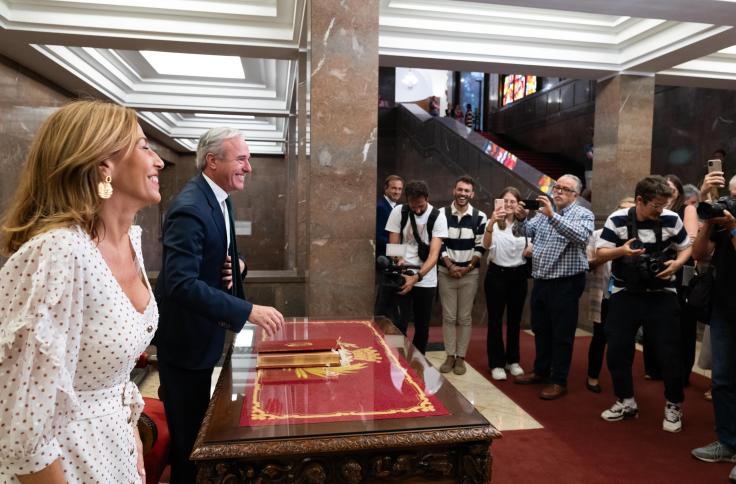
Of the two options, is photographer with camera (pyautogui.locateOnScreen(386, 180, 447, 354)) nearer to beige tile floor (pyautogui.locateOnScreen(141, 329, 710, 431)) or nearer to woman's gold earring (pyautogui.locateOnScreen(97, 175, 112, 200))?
beige tile floor (pyautogui.locateOnScreen(141, 329, 710, 431))

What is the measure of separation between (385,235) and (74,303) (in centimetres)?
390

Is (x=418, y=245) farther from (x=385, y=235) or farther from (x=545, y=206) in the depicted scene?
(x=545, y=206)

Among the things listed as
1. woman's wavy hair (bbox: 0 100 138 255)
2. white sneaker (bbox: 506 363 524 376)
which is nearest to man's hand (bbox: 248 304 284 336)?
woman's wavy hair (bbox: 0 100 138 255)

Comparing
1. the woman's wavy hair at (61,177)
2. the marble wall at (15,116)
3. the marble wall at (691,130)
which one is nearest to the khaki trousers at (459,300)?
the woman's wavy hair at (61,177)

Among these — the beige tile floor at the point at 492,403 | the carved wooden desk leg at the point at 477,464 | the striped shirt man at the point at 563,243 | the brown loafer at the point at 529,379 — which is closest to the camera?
the carved wooden desk leg at the point at 477,464

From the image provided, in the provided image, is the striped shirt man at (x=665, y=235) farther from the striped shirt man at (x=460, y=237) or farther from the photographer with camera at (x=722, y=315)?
the striped shirt man at (x=460, y=237)

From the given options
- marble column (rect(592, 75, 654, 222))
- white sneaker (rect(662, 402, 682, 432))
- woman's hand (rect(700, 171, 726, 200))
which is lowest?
white sneaker (rect(662, 402, 682, 432))

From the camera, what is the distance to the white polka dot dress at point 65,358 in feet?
3.23

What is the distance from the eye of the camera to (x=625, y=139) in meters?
6.97

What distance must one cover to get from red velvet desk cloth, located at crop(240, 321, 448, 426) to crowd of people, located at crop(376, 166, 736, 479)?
7.09 feet

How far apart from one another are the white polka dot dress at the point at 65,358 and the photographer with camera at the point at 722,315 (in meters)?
3.05

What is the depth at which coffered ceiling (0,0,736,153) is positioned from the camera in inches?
206

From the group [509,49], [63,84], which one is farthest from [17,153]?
[509,49]

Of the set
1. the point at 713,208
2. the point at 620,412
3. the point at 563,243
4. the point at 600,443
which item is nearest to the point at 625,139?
the point at 563,243
